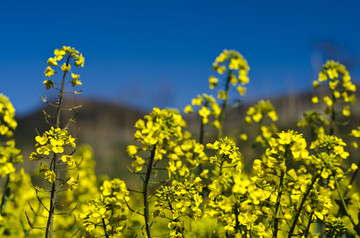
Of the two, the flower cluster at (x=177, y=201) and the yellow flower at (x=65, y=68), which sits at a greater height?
the yellow flower at (x=65, y=68)

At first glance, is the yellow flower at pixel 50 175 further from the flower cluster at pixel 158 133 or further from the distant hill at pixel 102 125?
the distant hill at pixel 102 125

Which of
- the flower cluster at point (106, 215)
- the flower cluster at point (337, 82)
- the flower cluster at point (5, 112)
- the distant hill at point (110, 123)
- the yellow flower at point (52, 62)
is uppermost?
the distant hill at point (110, 123)

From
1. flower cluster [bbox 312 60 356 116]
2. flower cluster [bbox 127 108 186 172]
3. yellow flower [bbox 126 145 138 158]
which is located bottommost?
yellow flower [bbox 126 145 138 158]

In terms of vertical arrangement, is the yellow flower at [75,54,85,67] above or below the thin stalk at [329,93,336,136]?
above

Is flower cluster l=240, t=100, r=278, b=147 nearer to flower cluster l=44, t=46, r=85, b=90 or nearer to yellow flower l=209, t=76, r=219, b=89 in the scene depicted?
yellow flower l=209, t=76, r=219, b=89

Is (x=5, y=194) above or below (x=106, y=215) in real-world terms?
above

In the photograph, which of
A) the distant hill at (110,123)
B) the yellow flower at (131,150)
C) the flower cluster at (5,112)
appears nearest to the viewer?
the yellow flower at (131,150)

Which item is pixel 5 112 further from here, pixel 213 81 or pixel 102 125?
pixel 102 125

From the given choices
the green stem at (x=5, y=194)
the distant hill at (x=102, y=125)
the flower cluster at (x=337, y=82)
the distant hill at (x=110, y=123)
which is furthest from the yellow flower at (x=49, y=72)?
the distant hill at (x=102, y=125)

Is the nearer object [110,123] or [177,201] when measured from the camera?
[177,201]

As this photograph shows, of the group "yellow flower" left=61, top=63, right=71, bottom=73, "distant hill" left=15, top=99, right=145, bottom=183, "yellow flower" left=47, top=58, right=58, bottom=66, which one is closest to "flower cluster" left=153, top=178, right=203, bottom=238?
"yellow flower" left=61, top=63, right=71, bottom=73

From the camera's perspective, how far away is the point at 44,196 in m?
4.04

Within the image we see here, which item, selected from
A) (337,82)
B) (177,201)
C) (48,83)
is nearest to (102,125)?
(337,82)

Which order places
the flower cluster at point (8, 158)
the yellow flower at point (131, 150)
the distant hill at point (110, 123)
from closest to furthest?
1. the yellow flower at point (131, 150)
2. the flower cluster at point (8, 158)
3. the distant hill at point (110, 123)
